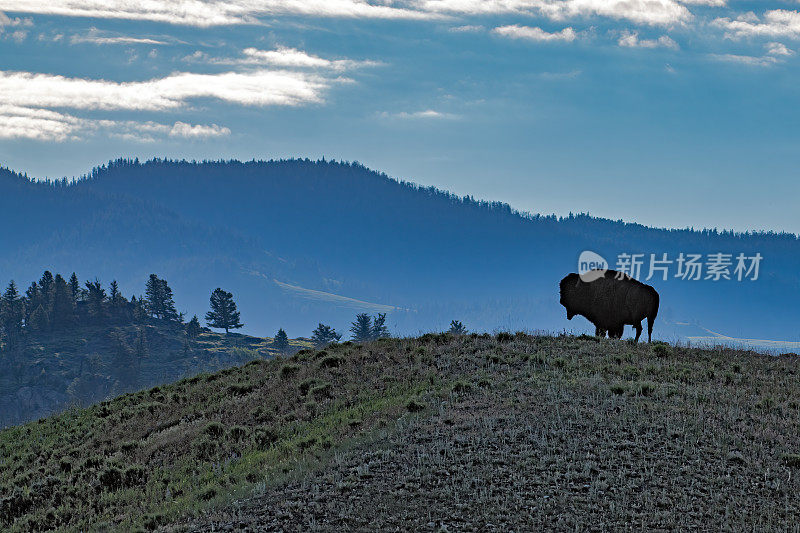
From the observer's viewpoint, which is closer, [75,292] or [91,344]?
[91,344]

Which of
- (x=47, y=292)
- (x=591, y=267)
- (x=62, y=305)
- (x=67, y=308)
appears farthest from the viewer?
(x=67, y=308)

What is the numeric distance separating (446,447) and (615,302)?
1591 centimetres

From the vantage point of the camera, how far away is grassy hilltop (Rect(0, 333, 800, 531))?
1345 centimetres

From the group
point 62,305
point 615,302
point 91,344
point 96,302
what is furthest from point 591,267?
point 96,302

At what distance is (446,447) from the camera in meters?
15.9

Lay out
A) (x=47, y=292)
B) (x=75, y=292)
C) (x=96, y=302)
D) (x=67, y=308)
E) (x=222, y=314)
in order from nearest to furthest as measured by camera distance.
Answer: (x=47, y=292)
(x=67, y=308)
(x=222, y=314)
(x=96, y=302)
(x=75, y=292)

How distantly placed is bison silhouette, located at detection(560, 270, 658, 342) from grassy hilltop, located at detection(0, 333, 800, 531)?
3451mm

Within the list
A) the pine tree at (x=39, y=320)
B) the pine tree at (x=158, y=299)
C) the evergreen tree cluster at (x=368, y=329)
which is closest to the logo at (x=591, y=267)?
the evergreen tree cluster at (x=368, y=329)

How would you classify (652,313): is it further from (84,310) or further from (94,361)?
(84,310)

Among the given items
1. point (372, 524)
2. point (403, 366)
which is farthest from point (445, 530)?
point (403, 366)

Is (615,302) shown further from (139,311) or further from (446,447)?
(139,311)

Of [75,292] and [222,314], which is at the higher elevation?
[75,292]

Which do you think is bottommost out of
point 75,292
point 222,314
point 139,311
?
point 139,311

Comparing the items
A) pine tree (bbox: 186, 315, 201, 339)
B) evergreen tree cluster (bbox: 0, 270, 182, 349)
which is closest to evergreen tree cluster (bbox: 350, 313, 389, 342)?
pine tree (bbox: 186, 315, 201, 339)
